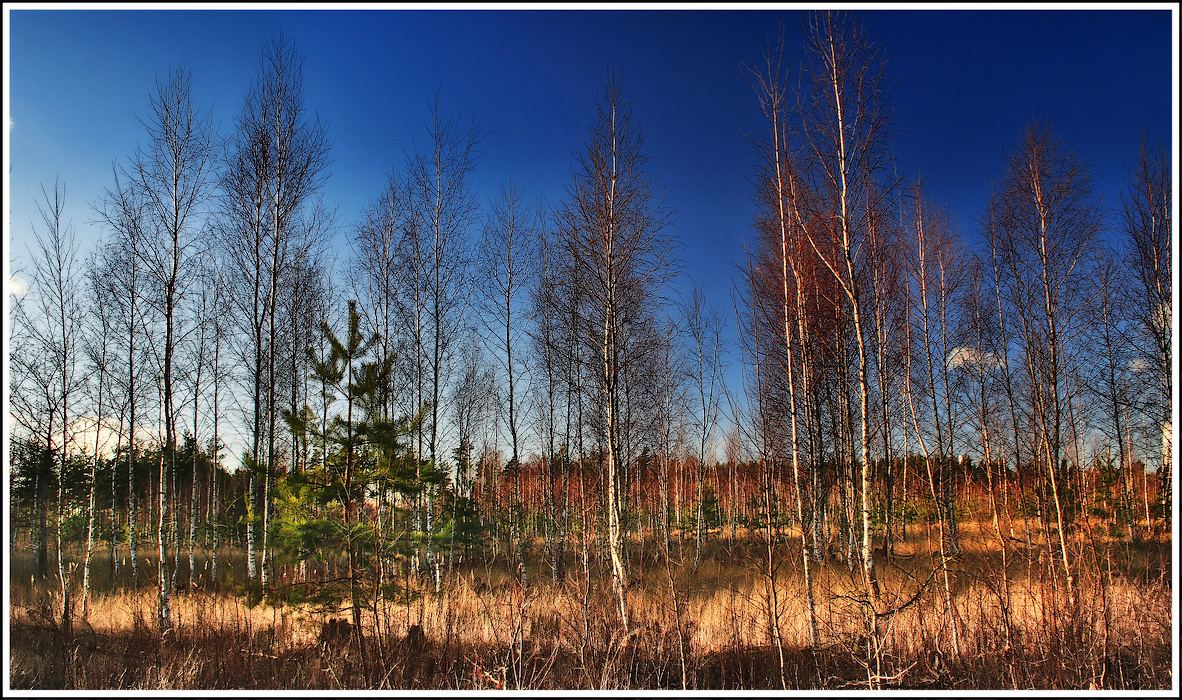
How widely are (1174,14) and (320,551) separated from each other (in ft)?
30.3

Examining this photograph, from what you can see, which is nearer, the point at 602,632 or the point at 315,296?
the point at 602,632

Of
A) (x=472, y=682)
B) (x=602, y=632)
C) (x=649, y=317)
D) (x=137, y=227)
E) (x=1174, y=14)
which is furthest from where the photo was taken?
(x=649, y=317)

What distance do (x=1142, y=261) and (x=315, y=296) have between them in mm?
15001

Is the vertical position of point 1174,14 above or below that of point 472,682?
above

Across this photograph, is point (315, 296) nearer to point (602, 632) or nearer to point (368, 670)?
point (368, 670)

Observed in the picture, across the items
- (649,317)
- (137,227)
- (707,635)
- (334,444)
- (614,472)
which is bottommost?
(707,635)

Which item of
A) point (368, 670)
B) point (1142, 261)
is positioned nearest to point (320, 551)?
point (368, 670)

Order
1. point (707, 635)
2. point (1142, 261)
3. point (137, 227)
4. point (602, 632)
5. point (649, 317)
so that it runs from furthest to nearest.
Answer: point (649, 317)
point (1142, 261)
point (137, 227)
point (707, 635)
point (602, 632)

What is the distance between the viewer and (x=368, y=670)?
212 inches

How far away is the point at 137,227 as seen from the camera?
7.68 m

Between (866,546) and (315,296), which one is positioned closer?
(866,546)

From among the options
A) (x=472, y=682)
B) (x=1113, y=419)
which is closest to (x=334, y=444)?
(x=472, y=682)

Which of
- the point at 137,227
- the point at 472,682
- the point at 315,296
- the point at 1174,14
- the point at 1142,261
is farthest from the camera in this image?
the point at 315,296

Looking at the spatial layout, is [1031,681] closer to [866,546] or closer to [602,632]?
[866,546]
